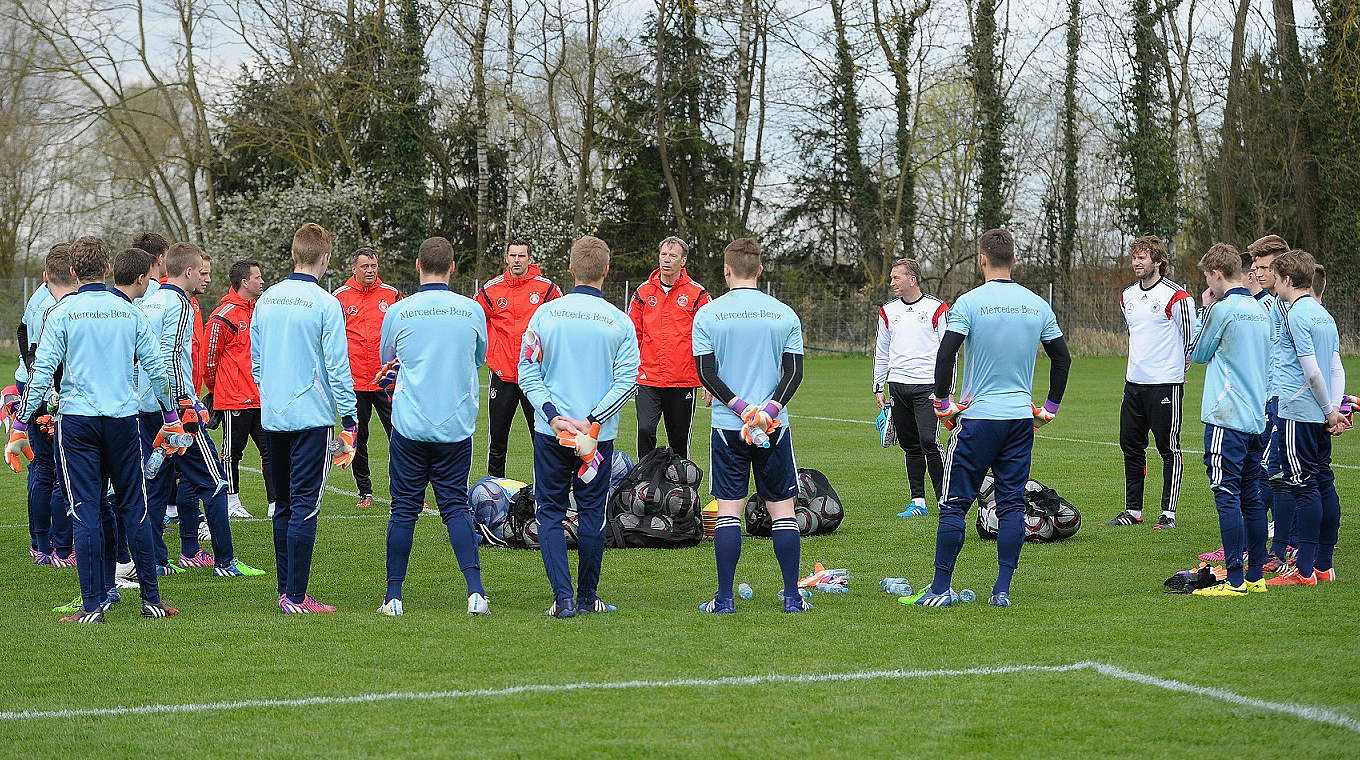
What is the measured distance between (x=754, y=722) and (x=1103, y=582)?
3.66 meters

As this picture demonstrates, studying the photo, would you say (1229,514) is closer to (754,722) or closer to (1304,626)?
(1304,626)

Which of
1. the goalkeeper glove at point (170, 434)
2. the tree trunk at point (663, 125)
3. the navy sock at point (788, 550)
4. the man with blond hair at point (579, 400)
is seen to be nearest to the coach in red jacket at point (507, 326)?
the goalkeeper glove at point (170, 434)

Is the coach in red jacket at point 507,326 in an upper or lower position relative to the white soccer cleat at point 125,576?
upper

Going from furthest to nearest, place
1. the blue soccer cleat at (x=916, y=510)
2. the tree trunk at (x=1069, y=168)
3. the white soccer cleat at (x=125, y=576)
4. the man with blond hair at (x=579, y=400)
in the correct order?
the tree trunk at (x=1069, y=168), the blue soccer cleat at (x=916, y=510), the white soccer cleat at (x=125, y=576), the man with blond hair at (x=579, y=400)

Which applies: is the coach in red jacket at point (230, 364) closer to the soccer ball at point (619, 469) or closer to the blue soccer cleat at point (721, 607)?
the soccer ball at point (619, 469)

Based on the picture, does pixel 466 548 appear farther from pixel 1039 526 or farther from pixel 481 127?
pixel 481 127

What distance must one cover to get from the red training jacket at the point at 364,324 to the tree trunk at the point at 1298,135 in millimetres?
32815

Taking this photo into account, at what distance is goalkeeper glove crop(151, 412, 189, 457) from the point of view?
7.29m

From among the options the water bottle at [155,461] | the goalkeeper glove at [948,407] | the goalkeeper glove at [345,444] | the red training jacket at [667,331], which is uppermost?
the red training jacket at [667,331]

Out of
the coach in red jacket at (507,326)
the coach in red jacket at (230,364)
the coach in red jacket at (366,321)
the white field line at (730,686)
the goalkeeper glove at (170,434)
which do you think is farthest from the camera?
the coach in red jacket at (366,321)

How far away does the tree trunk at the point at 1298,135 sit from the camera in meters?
37.3

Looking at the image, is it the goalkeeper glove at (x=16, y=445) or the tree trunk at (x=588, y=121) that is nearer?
the goalkeeper glove at (x=16, y=445)

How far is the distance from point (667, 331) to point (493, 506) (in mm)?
1916

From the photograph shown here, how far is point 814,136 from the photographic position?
41500 millimetres
